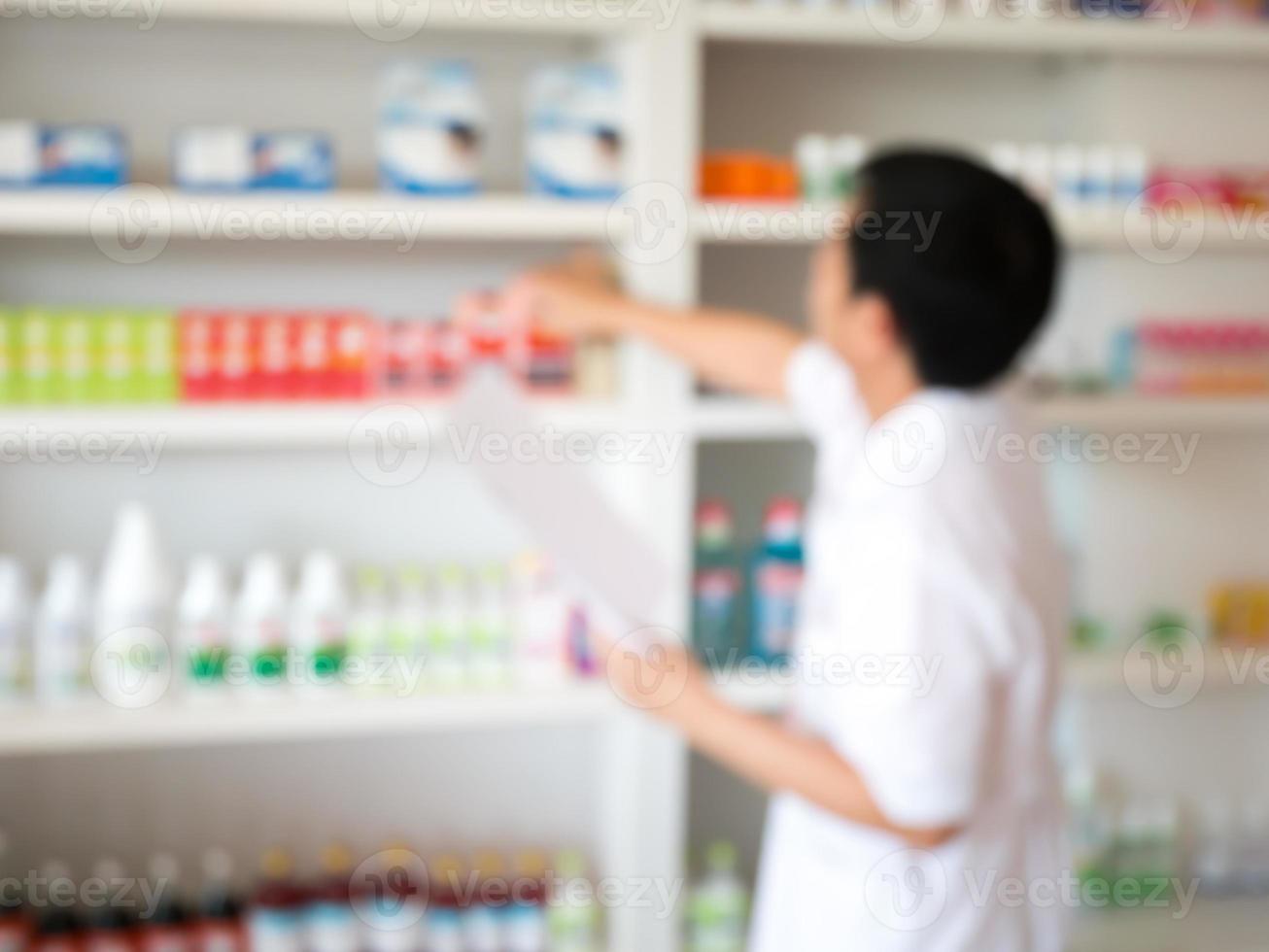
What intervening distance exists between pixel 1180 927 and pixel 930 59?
1.75m

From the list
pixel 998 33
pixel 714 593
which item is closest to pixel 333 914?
pixel 714 593

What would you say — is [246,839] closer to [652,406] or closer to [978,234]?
[652,406]

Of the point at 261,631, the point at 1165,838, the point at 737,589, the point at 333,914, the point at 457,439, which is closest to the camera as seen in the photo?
the point at 457,439

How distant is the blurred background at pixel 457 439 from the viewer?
2.09 meters

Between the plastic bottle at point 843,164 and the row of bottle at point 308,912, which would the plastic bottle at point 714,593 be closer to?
the row of bottle at point 308,912

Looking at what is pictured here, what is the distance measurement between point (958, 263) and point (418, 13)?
103cm

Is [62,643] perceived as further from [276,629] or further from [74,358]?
[74,358]

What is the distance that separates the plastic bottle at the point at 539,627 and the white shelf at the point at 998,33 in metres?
0.92

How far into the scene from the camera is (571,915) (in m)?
2.27

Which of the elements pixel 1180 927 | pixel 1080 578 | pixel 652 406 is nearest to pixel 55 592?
pixel 652 406

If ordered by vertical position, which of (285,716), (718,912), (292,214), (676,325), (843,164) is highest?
(843,164)

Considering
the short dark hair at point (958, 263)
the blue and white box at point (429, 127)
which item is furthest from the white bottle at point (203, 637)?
the short dark hair at point (958, 263)

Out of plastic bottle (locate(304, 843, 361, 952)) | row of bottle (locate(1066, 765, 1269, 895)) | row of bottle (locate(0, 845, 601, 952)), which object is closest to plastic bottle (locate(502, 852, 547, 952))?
row of bottle (locate(0, 845, 601, 952))

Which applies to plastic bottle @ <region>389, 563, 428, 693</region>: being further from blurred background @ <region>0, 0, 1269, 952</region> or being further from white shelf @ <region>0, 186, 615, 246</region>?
white shelf @ <region>0, 186, 615, 246</region>
